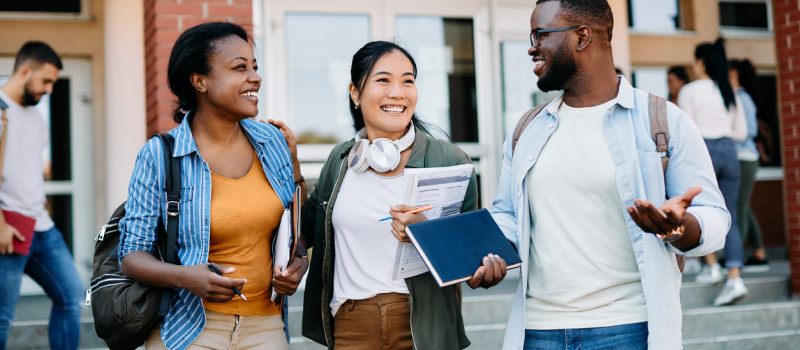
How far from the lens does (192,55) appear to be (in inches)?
98.4

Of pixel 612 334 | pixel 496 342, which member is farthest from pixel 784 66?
pixel 612 334

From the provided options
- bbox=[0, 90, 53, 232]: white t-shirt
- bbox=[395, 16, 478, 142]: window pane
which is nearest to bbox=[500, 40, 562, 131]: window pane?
bbox=[395, 16, 478, 142]: window pane

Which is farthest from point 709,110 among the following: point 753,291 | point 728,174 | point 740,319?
point 740,319

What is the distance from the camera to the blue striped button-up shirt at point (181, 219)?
Result: 2.29 meters

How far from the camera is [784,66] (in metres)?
6.02

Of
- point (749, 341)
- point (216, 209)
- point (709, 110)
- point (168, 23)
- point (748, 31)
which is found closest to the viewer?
point (216, 209)

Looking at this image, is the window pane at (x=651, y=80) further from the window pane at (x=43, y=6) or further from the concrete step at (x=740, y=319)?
the window pane at (x=43, y=6)

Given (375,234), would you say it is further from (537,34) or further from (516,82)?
(516,82)

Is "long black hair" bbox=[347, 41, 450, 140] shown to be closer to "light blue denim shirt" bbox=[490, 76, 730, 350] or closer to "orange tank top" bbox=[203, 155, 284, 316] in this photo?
"orange tank top" bbox=[203, 155, 284, 316]

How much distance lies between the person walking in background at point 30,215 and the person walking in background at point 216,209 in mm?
2073

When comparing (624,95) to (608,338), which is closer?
(608,338)

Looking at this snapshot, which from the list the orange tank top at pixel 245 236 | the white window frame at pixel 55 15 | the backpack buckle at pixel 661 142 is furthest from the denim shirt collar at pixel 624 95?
the white window frame at pixel 55 15

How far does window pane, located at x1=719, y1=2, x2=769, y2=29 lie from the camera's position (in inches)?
406

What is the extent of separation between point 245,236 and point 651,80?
868 centimetres
